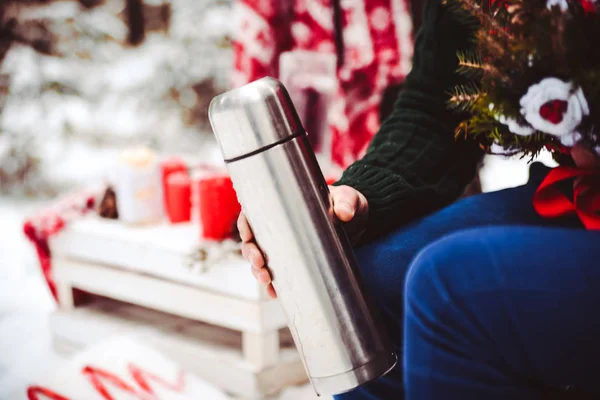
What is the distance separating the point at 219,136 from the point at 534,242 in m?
0.28

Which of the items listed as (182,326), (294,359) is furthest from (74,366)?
(294,359)

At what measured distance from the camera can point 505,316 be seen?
393 millimetres

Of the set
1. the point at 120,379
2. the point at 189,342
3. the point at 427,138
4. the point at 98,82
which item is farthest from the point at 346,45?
the point at 98,82

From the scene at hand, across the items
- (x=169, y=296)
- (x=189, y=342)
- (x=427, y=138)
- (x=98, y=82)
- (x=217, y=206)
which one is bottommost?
(x=189, y=342)

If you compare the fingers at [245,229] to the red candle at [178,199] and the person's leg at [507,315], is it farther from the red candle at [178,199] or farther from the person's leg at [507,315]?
the red candle at [178,199]

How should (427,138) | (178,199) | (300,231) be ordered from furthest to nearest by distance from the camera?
(178,199) → (427,138) → (300,231)

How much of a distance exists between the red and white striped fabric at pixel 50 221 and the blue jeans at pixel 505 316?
101cm

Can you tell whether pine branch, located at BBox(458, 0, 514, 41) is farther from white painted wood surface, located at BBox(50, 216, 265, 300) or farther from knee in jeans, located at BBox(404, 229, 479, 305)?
white painted wood surface, located at BBox(50, 216, 265, 300)

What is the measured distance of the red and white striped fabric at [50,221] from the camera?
121 centimetres

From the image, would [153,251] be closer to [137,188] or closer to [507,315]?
[137,188]

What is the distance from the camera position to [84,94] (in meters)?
1.99

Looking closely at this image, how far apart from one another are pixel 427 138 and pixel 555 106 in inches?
11.2

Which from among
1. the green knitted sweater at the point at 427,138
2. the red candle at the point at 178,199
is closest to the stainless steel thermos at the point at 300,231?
the green knitted sweater at the point at 427,138

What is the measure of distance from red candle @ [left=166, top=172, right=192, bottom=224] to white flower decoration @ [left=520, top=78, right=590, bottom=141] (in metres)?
0.90
